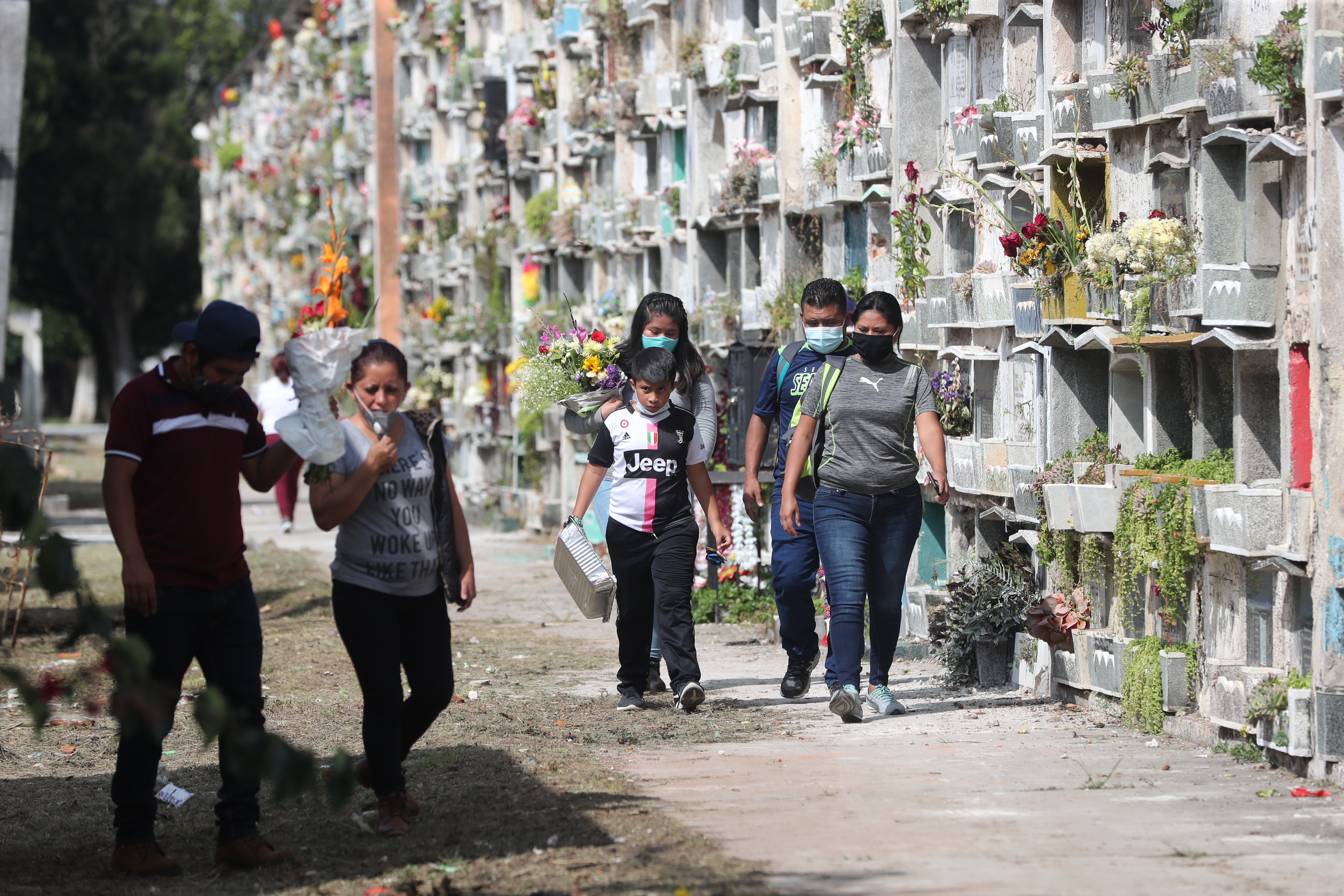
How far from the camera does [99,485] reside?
115 ft

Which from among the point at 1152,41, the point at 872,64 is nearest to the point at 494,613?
the point at 872,64

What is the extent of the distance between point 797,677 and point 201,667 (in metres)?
3.97

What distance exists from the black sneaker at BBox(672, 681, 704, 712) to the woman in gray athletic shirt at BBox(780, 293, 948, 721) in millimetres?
668

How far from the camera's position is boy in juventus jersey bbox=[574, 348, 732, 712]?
906cm

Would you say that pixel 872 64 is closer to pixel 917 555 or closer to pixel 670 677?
pixel 917 555

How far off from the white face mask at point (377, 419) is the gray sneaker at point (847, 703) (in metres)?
3.10

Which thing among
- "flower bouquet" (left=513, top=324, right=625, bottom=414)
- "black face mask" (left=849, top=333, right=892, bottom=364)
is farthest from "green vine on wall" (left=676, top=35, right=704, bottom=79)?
"black face mask" (left=849, top=333, right=892, bottom=364)

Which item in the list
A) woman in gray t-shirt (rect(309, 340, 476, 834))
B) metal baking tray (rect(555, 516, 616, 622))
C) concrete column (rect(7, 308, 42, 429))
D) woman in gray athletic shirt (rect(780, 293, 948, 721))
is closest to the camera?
woman in gray t-shirt (rect(309, 340, 476, 834))

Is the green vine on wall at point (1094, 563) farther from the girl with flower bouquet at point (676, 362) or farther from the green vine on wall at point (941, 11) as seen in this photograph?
the green vine on wall at point (941, 11)

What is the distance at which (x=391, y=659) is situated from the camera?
6414 millimetres

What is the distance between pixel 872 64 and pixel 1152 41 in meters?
4.61

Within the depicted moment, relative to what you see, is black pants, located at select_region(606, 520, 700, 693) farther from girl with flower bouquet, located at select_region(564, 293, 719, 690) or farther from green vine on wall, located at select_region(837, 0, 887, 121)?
green vine on wall, located at select_region(837, 0, 887, 121)

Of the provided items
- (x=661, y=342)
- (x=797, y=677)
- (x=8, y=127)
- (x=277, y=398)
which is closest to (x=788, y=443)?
(x=661, y=342)

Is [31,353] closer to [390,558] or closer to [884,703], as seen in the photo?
[884,703]
